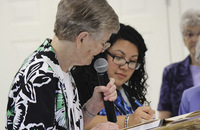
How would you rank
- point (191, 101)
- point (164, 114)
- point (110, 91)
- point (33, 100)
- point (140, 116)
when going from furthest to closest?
point (164, 114) < point (191, 101) < point (140, 116) < point (110, 91) < point (33, 100)

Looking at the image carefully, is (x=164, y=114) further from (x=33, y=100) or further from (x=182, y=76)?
(x=33, y=100)

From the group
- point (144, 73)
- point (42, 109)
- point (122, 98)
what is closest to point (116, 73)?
point (122, 98)

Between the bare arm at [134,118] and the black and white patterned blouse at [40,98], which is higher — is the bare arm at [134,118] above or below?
below

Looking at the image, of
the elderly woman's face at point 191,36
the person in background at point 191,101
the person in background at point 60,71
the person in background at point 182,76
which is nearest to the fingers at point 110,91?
the person in background at point 60,71

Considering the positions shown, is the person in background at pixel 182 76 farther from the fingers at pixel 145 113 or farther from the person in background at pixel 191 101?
the fingers at pixel 145 113

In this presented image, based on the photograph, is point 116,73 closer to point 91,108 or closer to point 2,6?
point 91,108

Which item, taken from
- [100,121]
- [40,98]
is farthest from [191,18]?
[40,98]

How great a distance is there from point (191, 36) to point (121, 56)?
1278 mm

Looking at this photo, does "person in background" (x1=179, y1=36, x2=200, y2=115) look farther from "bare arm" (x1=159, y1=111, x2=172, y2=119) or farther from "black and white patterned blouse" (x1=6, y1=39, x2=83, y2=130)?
"black and white patterned blouse" (x1=6, y1=39, x2=83, y2=130)

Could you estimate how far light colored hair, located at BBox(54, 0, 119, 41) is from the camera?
1.24 meters

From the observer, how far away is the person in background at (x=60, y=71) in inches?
43.6

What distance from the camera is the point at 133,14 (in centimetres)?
362

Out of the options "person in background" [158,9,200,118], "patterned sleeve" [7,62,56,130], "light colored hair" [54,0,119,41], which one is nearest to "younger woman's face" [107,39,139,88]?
"light colored hair" [54,0,119,41]

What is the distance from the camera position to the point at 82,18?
1.24m
